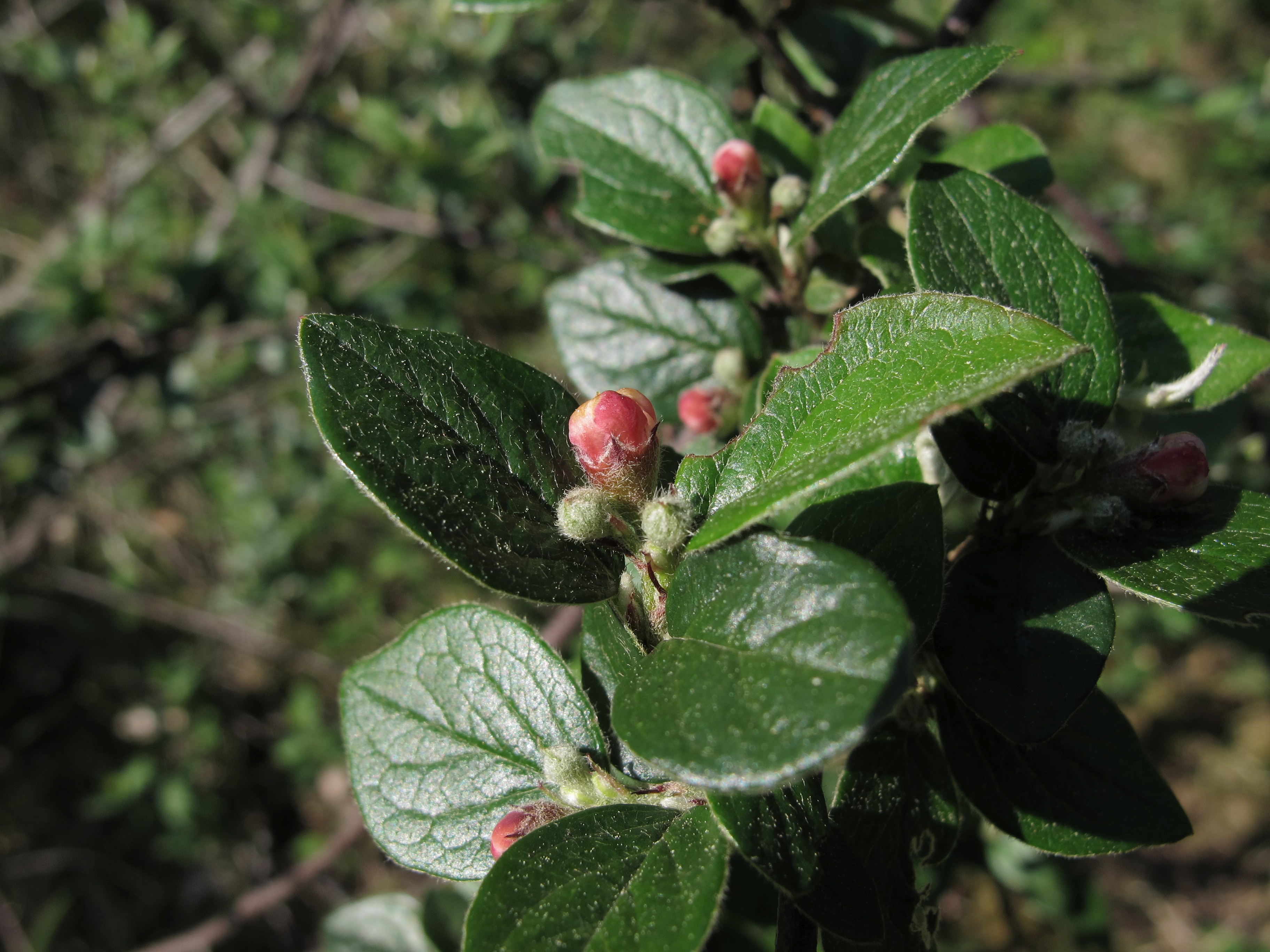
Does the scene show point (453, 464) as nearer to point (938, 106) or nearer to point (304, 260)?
point (938, 106)

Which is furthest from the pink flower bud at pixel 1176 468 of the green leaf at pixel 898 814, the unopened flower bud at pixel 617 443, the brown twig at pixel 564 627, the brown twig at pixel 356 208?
the brown twig at pixel 356 208

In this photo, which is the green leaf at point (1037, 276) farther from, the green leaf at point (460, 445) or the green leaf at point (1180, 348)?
the green leaf at point (460, 445)

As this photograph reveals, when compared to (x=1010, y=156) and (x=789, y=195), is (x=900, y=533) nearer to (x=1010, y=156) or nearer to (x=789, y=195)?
(x=789, y=195)

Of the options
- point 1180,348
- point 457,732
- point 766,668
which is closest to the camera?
point 766,668

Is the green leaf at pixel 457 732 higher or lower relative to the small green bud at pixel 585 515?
lower

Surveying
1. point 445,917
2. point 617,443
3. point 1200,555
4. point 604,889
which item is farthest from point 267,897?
point 1200,555

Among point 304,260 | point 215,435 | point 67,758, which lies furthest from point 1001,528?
point 67,758

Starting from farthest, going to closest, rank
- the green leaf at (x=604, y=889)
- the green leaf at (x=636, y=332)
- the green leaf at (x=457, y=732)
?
the green leaf at (x=636, y=332), the green leaf at (x=457, y=732), the green leaf at (x=604, y=889)
